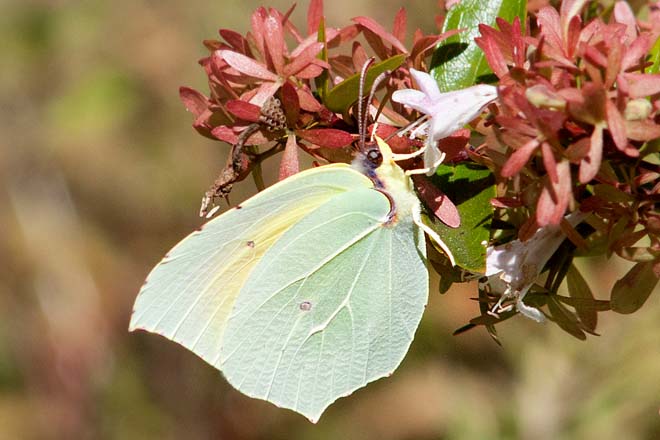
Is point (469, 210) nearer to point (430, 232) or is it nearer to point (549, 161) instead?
point (430, 232)

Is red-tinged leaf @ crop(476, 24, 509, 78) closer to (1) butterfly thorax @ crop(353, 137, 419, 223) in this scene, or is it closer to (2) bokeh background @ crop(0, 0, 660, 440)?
(1) butterfly thorax @ crop(353, 137, 419, 223)

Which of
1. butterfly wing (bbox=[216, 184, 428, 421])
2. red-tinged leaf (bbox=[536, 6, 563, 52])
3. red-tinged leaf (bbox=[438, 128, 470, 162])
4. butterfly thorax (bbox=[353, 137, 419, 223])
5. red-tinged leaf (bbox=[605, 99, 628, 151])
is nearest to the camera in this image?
red-tinged leaf (bbox=[605, 99, 628, 151])

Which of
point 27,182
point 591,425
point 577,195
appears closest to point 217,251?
point 577,195

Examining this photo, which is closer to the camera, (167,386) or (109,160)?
(167,386)

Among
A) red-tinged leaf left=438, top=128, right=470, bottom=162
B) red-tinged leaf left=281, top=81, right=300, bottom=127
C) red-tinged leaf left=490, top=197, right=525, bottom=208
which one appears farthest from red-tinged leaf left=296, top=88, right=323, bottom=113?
red-tinged leaf left=490, top=197, right=525, bottom=208

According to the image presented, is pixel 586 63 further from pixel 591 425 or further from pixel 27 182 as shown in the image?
pixel 27 182

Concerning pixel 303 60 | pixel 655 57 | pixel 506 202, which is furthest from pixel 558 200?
pixel 303 60
